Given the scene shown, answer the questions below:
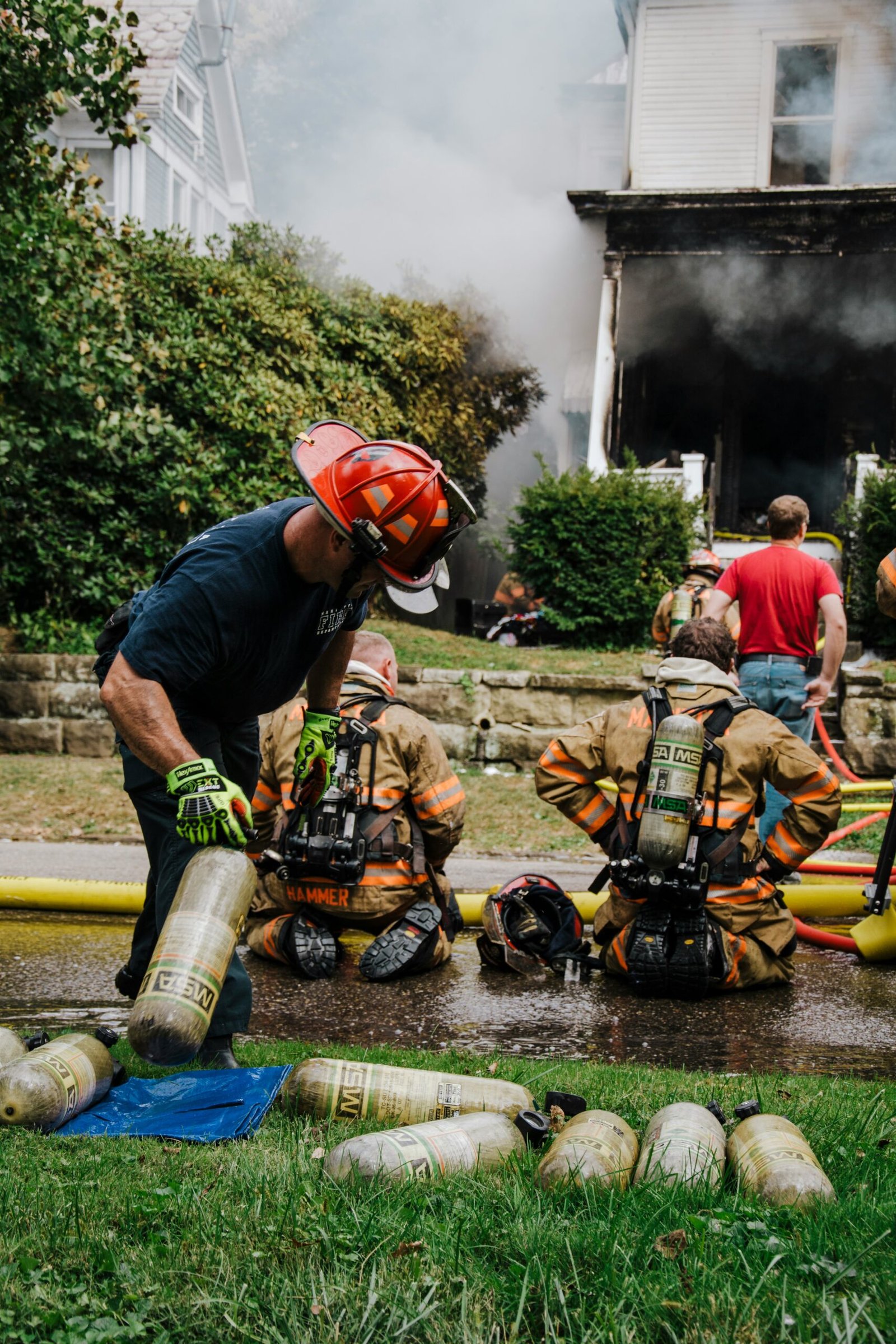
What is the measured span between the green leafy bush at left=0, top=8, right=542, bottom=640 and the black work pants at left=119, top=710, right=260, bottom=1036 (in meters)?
4.98

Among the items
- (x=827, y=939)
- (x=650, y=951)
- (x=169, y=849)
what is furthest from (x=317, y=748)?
(x=827, y=939)

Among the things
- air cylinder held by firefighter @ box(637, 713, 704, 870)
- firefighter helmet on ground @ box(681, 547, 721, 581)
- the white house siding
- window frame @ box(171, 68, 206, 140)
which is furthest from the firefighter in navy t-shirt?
window frame @ box(171, 68, 206, 140)

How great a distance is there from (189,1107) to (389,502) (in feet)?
5.23

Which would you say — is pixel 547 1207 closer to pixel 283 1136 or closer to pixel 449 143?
pixel 283 1136

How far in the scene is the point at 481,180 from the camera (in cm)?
2211

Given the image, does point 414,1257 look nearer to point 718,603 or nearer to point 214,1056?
point 214,1056

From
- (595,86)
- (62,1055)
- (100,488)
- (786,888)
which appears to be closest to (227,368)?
(100,488)

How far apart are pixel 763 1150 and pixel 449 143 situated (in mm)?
24672

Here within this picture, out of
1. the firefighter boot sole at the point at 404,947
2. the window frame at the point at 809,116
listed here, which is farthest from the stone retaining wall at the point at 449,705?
the window frame at the point at 809,116

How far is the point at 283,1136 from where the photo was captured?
2.68 meters

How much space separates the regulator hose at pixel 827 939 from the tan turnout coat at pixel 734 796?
0.76m

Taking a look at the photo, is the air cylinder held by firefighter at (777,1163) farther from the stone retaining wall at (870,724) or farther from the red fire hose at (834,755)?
the stone retaining wall at (870,724)

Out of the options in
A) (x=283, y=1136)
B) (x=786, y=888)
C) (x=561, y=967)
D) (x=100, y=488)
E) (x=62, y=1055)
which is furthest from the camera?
(x=100, y=488)

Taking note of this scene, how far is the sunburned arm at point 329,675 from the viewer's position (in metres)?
3.88
